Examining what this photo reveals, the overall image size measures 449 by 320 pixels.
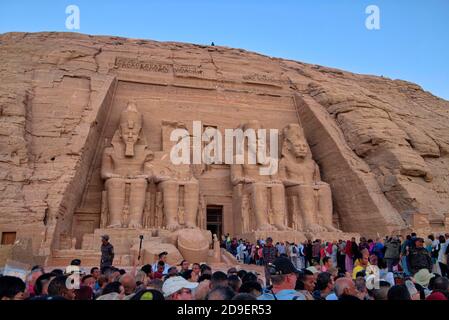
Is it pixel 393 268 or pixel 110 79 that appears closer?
pixel 393 268

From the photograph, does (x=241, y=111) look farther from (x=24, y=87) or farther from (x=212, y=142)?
(x=24, y=87)

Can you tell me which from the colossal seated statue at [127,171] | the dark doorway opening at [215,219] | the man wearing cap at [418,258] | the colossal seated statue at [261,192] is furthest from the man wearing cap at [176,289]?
the dark doorway opening at [215,219]

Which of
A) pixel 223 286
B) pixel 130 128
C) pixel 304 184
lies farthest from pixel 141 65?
pixel 223 286

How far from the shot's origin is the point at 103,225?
9914 mm

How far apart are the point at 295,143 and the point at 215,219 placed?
359 cm

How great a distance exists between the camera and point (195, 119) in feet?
42.2

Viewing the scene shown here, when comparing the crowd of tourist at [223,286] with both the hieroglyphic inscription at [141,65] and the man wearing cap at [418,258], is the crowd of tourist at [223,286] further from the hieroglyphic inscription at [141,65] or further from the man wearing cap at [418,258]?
the hieroglyphic inscription at [141,65]

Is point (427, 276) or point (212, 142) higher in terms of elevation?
point (212, 142)

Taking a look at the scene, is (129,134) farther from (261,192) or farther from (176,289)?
(176,289)

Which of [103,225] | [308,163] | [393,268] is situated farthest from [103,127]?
[393,268]
